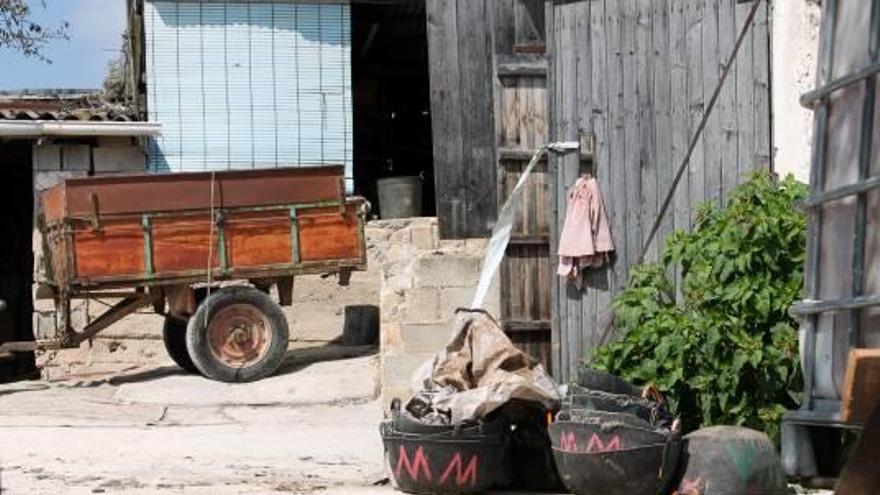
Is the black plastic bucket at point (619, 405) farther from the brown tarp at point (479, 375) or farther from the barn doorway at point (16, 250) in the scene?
the barn doorway at point (16, 250)

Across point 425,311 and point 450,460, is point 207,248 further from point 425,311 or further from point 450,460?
point 450,460

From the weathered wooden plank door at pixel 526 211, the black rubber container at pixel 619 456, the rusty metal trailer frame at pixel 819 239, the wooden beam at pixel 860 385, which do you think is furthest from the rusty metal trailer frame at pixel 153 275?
the wooden beam at pixel 860 385

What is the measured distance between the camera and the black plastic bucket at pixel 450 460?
6.86m

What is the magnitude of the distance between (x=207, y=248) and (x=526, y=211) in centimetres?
378

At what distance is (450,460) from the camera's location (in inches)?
270

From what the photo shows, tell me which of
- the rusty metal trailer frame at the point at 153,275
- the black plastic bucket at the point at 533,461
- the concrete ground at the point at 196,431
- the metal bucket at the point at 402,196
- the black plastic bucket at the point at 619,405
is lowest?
the concrete ground at the point at 196,431

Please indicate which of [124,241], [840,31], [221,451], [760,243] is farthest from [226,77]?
[840,31]

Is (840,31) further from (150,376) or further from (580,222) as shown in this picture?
(150,376)

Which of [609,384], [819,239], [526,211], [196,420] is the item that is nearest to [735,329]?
[609,384]

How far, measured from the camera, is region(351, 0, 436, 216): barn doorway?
50.9 feet

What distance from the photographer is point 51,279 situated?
11.8 m

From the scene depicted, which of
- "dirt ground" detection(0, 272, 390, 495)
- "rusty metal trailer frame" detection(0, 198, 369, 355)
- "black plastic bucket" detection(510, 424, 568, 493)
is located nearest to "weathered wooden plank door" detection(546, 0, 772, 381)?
"black plastic bucket" detection(510, 424, 568, 493)

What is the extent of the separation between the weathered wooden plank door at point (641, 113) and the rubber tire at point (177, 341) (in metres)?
4.86

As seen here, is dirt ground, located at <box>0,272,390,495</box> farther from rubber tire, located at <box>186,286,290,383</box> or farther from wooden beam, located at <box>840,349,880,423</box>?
wooden beam, located at <box>840,349,880,423</box>
